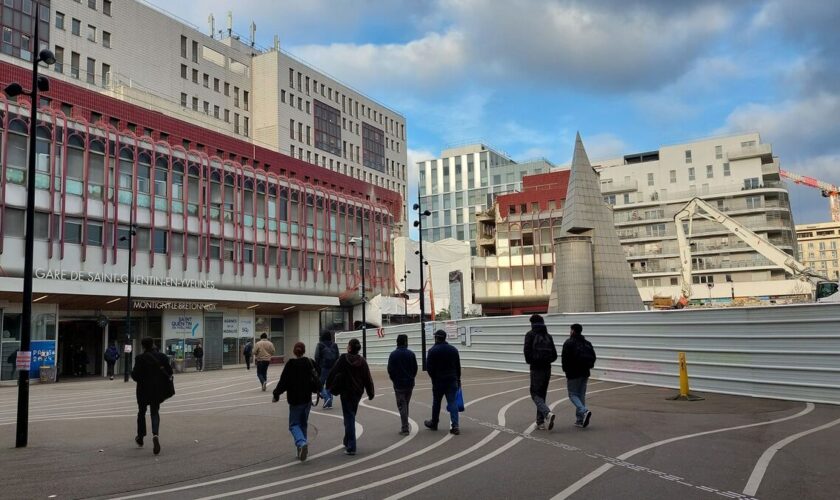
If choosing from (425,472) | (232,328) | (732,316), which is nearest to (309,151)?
(232,328)

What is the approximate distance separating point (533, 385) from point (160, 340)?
36770 mm

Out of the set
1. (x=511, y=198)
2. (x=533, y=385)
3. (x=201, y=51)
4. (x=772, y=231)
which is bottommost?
(x=533, y=385)

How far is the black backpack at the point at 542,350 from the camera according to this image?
11.4 metres

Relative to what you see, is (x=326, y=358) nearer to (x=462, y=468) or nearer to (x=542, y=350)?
(x=542, y=350)

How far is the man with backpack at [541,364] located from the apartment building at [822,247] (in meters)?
189

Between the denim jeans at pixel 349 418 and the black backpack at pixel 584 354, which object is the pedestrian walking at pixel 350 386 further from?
the black backpack at pixel 584 354

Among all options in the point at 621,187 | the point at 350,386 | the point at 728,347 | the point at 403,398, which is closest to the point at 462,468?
the point at 350,386

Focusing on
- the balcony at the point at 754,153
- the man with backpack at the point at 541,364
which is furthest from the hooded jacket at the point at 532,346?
the balcony at the point at 754,153

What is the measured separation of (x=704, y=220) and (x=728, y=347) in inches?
3137

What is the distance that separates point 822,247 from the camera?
178 m

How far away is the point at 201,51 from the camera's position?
69438mm

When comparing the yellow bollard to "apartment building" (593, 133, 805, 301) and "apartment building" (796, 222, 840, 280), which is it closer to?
"apartment building" (593, 133, 805, 301)

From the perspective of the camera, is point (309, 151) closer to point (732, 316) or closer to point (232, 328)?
point (232, 328)

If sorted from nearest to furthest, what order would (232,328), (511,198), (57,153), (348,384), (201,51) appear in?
(348,384) → (57,153) → (232,328) → (201,51) → (511,198)
